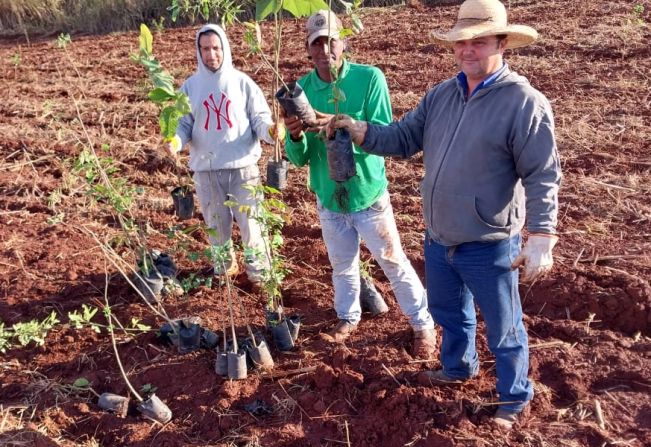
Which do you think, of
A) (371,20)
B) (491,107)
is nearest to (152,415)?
(491,107)

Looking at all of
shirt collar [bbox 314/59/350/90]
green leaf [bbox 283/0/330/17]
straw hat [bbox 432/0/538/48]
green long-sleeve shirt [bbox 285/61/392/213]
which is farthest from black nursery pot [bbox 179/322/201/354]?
straw hat [bbox 432/0/538/48]

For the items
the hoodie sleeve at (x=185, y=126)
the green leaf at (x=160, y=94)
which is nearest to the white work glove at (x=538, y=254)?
the green leaf at (x=160, y=94)

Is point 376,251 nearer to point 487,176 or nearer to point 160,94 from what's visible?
point 487,176

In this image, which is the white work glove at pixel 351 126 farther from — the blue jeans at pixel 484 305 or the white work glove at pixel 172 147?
the white work glove at pixel 172 147

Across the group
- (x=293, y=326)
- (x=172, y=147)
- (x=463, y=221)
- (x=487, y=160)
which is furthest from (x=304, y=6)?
(x=293, y=326)

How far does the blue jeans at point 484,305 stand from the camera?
243cm

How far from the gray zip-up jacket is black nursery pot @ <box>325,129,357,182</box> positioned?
0.21 metres

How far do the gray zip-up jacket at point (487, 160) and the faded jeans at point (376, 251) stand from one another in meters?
0.51

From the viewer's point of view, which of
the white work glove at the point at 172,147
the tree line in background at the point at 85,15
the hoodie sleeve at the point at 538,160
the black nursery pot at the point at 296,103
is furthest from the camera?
the tree line in background at the point at 85,15

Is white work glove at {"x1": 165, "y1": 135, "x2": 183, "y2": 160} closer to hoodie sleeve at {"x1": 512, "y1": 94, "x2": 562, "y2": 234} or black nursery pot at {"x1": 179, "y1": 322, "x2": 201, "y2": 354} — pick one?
black nursery pot at {"x1": 179, "y1": 322, "x2": 201, "y2": 354}

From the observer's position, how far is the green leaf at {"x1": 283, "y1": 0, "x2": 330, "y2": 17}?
2475 mm

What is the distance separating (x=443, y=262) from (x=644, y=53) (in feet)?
22.3

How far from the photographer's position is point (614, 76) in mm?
7250

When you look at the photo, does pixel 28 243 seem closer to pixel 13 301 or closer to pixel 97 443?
pixel 13 301
